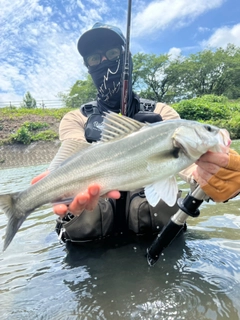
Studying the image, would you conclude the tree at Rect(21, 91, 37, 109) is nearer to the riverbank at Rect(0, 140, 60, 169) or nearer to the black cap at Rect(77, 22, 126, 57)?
the riverbank at Rect(0, 140, 60, 169)

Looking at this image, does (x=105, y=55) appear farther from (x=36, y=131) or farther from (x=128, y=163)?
(x=36, y=131)

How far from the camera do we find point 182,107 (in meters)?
29.3

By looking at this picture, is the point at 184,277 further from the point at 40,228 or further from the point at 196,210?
the point at 40,228

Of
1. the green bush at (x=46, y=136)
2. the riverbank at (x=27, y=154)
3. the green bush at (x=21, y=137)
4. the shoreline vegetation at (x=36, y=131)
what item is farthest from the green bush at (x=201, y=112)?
the green bush at (x=21, y=137)

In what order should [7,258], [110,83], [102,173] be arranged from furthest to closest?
1. [110,83]
2. [7,258]
3. [102,173]

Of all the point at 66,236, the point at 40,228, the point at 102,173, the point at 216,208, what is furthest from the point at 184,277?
the point at 40,228

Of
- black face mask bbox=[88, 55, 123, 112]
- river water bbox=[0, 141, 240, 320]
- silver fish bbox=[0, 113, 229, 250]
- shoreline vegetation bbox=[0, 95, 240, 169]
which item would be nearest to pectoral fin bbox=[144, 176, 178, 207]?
silver fish bbox=[0, 113, 229, 250]

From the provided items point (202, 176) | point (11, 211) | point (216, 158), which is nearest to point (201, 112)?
point (202, 176)

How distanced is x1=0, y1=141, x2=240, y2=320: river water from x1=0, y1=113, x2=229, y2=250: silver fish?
58 centimetres

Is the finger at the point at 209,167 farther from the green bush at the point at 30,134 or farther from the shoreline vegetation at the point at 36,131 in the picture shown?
the green bush at the point at 30,134

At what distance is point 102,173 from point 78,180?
0.19 meters

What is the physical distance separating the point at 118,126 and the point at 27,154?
66.6 feet

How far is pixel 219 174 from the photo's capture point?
2113 mm

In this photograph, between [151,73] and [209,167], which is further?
[151,73]
